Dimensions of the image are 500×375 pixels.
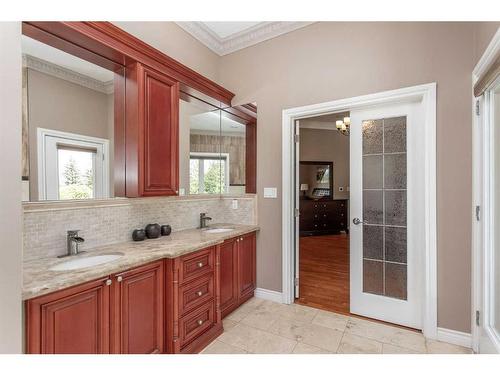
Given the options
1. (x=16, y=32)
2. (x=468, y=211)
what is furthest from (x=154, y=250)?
(x=468, y=211)

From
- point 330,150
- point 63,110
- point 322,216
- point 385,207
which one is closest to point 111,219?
point 63,110

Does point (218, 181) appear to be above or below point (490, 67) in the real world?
below

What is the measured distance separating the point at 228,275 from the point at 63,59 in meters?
2.26

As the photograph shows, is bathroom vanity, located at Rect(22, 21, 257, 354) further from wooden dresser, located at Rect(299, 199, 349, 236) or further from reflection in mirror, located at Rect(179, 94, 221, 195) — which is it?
wooden dresser, located at Rect(299, 199, 349, 236)

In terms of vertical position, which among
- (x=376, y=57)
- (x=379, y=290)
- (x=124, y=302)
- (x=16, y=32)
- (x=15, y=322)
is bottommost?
(x=379, y=290)

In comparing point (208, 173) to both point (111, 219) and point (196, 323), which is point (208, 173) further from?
point (196, 323)

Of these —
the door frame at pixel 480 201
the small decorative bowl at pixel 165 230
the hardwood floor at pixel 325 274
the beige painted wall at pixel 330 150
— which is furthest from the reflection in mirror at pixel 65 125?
the beige painted wall at pixel 330 150

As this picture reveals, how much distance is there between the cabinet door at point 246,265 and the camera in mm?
2691

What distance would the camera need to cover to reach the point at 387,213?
238 centimetres

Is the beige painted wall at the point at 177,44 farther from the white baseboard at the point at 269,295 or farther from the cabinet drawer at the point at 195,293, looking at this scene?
the white baseboard at the point at 269,295

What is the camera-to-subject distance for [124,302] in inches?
59.1

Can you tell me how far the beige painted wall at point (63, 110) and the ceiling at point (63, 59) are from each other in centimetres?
11
